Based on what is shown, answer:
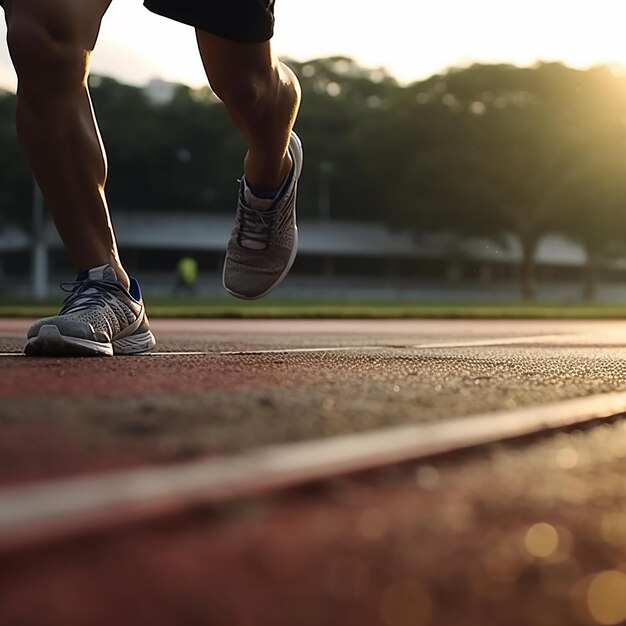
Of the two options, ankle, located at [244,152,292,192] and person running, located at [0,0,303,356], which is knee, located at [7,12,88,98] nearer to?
person running, located at [0,0,303,356]

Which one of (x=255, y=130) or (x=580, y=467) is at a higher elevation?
(x=255, y=130)

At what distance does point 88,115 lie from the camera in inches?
105

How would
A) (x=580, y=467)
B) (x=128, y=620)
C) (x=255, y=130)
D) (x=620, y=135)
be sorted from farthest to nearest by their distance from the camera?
(x=620, y=135), (x=255, y=130), (x=580, y=467), (x=128, y=620)

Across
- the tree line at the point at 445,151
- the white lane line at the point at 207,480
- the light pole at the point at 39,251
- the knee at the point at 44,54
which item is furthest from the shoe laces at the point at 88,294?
the light pole at the point at 39,251

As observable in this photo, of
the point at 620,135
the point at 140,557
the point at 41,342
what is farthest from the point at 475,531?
the point at 620,135

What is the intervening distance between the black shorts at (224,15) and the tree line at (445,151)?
108ft

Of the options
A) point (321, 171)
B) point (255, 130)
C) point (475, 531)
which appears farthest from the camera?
point (321, 171)

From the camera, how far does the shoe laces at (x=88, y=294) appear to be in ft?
8.21

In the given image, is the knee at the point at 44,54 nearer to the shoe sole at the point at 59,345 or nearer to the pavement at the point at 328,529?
the shoe sole at the point at 59,345

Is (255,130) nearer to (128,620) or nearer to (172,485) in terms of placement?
(172,485)

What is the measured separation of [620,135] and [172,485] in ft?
115

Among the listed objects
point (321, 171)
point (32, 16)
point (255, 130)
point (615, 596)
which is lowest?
point (615, 596)

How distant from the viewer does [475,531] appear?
729 mm

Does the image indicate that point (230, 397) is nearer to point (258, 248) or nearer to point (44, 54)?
point (44, 54)
